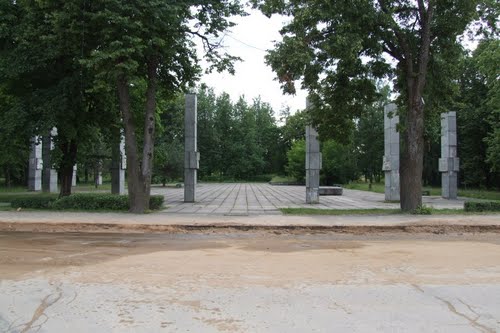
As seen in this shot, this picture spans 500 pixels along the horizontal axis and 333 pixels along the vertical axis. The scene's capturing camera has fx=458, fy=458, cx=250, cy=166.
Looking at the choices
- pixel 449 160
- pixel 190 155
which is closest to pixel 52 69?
pixel 190 155

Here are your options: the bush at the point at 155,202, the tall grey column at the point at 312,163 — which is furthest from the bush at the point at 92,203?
the tall grey column at the point at 312,163

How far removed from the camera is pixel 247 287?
707cm

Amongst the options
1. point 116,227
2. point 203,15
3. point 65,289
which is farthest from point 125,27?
point 65,289

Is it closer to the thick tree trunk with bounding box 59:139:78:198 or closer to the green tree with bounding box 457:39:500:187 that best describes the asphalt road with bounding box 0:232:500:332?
the thick tree trunk with bounding box 59:139:78:198

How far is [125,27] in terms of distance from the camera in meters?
16.2

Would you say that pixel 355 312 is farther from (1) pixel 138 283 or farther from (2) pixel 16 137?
(2) pixel 16 137

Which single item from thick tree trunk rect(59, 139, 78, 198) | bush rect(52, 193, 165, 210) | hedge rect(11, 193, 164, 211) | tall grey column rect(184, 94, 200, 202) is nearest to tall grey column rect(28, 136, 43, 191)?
thick tree trunk rect(59, 139, 78, 198)

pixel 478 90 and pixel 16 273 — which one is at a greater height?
pixel 478 90

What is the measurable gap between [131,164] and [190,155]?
7.13m

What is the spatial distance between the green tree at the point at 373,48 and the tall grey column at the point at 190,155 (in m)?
8.13

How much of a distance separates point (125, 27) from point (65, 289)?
38.4 ft

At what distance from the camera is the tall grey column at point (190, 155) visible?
2517 cm

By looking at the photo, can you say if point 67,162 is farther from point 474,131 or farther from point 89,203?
point 474,131

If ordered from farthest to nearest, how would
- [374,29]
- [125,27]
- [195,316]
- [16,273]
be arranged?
[374,29] < [125,27] < [16,273] < [195,316]
